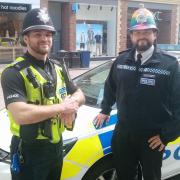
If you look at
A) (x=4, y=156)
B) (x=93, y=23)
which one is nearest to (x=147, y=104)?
(x=4, y=156)

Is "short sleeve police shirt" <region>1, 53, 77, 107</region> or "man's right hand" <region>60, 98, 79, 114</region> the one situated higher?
"short sleeve police shirt" <region>1, 53, 77, 107</region>

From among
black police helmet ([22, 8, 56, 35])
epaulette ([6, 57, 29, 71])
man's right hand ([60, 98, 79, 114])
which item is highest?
black police helmet ([22, 8, 56, 35])

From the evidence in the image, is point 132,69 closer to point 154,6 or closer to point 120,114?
point 120,114

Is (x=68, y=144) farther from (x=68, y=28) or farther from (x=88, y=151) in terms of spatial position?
(x=68, y=28)

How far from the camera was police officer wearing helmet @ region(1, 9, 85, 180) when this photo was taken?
245 cm

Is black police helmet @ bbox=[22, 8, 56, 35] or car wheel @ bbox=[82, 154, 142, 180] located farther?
car wheel @ bbox=[82, 154, 142, 180]

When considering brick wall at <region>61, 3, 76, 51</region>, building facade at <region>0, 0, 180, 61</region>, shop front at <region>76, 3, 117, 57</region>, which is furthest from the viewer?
shop front at <region>76, 3, 117, 57</region>

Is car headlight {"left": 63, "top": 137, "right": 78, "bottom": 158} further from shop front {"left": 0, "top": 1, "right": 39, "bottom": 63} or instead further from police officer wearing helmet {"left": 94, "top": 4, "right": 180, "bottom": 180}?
shop front {"left": 0, "top": 1, "right": 39, "bottom": 63}

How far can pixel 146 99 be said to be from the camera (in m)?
2.97

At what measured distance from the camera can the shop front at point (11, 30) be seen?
18.6 metres

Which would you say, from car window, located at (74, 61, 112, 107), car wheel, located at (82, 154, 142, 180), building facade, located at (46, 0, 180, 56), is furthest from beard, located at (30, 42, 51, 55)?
building facade, located at (46, 0, 180, 56)

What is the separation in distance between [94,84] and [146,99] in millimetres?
1494

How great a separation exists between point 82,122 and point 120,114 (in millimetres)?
481

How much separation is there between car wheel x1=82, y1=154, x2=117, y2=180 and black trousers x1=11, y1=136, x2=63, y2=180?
73 cm
